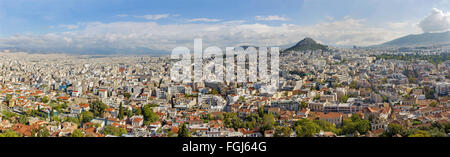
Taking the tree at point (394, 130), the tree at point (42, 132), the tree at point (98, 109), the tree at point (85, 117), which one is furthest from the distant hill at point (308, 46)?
the tree at point (42, 132)

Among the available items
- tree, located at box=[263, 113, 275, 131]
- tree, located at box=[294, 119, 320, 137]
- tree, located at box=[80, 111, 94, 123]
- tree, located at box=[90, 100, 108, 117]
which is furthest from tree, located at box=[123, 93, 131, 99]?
tree, located at box=[294, 119, 320, 137]

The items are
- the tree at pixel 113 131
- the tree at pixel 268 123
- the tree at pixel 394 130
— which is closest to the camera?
the tree at pixel 394 130

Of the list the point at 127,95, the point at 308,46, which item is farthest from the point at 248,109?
the point at 308,46

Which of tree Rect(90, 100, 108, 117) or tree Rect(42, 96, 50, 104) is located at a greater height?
tree Rect(42, 96, 50, 104)

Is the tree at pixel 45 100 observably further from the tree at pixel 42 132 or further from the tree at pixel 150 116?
the tree at pixel 42 132

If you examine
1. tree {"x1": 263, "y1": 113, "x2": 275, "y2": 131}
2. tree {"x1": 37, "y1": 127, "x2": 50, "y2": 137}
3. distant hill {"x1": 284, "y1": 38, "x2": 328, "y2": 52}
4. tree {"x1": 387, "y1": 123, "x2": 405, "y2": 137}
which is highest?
distant hill {"x1": 284, "y1": 38, "x2": 328, "y2": 52}

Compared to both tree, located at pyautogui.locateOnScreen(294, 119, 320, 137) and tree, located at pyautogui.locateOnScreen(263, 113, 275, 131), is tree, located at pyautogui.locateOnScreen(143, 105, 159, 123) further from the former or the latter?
tree, located at pyautogui.locateOnScreen(294, 119, 320, 137)

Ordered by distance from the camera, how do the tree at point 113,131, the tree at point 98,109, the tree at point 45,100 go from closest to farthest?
1. the tree at point 113,131
2. the tree at point 98,109
3. the tree at point 45,100

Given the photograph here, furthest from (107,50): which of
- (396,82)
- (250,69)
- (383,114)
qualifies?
(383,114)

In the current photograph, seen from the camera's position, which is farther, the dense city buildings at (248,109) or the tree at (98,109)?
Answer: the tree at (98,109)

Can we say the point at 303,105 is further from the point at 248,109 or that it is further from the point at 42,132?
the point at 42,132
